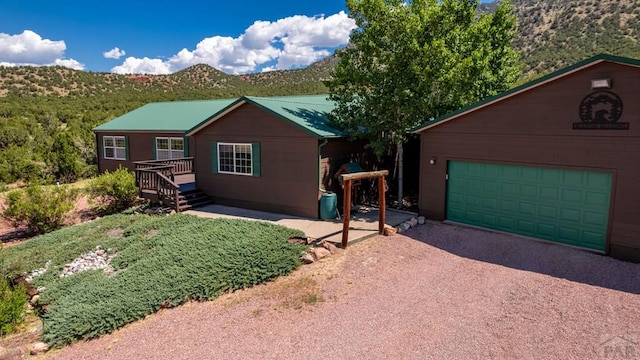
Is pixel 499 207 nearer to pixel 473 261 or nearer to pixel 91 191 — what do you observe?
pixel 473 261

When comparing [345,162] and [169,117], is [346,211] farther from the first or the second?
[169,117]

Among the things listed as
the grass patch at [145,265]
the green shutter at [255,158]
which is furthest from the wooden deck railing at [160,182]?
the green shutter at [255,158]

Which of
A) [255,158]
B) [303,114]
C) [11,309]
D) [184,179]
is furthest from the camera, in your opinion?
[184,179]

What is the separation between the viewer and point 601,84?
27.9 ft

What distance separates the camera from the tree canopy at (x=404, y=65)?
39.1 ft

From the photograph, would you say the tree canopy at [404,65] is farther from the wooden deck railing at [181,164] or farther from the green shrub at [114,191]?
the green shrub at [114,191]

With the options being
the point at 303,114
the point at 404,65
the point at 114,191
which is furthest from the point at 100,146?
the point at 404,65

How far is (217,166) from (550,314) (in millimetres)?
11195

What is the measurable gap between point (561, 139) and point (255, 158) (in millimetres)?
8747

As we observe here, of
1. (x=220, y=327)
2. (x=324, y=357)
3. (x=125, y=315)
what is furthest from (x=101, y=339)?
(x=324, y=357)

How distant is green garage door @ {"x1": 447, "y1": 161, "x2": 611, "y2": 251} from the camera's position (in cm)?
911

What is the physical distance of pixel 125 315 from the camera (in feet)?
23.5

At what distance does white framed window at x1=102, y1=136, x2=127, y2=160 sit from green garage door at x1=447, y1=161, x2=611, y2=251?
17164 mm

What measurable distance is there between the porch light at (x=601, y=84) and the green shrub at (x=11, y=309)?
12352 millimetres
